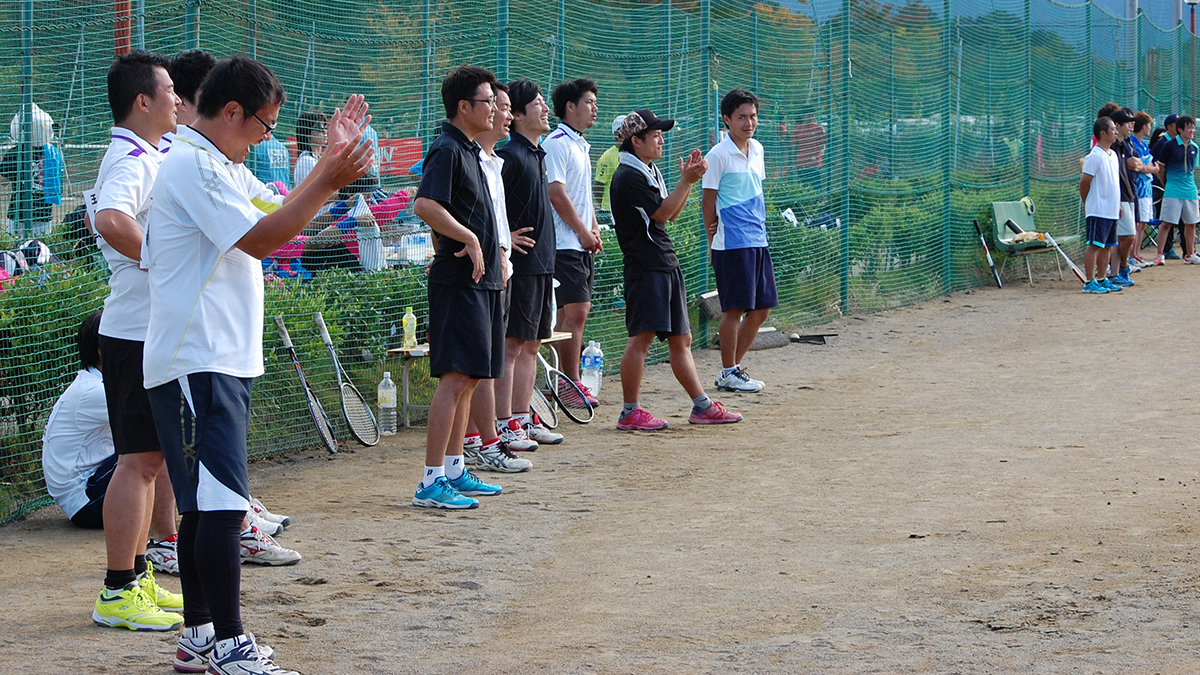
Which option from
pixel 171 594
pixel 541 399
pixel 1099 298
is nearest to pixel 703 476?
pixel 541 399

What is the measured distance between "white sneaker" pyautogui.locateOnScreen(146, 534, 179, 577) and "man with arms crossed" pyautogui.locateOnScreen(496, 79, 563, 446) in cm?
237

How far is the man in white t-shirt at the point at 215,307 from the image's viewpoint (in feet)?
11.5

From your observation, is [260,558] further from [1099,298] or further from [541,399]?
[1099,298]

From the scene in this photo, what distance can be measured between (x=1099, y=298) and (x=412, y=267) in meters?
9.17

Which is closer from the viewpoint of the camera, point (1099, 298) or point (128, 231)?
point (128, 231)

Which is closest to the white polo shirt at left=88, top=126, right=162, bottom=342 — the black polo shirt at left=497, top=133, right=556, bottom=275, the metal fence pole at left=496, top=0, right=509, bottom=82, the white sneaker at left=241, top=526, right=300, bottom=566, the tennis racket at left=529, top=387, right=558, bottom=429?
the white sneaker at left=241, top=526, right=300, bottom=566

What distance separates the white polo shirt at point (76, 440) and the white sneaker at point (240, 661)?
2277 millimetres

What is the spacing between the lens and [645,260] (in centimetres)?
784

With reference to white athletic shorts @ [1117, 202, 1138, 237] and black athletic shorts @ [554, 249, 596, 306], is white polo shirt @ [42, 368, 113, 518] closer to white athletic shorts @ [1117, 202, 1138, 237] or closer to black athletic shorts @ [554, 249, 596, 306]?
black athletic shorts @ [554, 249, 596, 306]

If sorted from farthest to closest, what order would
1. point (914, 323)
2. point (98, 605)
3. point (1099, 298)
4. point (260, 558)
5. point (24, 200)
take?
point (1099, 298), point (914, 323), point (24, 200), point (260, 558), point (98, 605)

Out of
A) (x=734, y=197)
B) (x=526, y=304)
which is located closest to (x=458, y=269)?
(x=526, y=304)

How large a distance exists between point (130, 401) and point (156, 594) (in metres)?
0.68

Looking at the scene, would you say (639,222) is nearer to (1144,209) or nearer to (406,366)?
(406,366)

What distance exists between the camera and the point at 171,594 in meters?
4.47
